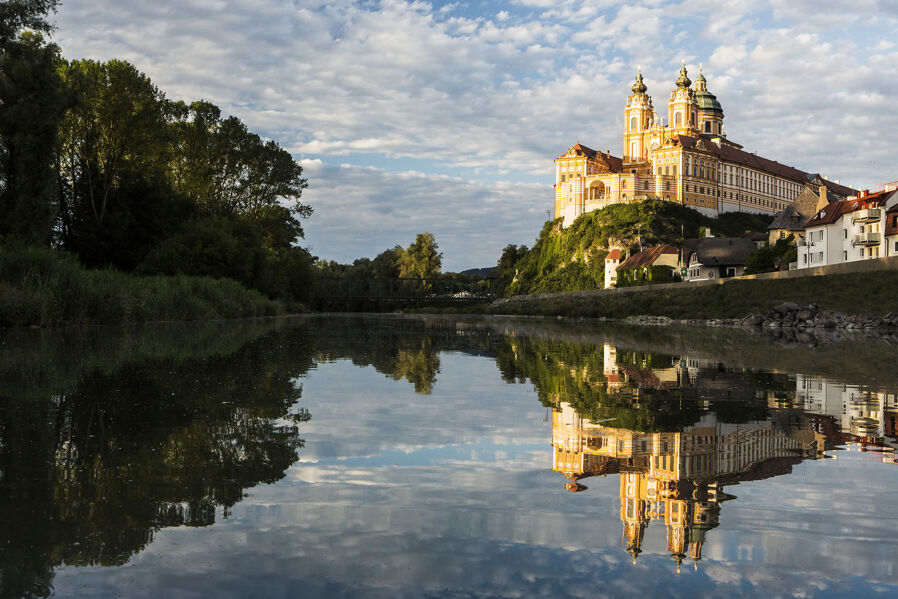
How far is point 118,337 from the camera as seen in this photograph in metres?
18.3

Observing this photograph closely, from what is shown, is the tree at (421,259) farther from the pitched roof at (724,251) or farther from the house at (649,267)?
the pitched roof at (724,251)

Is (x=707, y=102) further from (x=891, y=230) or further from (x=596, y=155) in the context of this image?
(x=891, y=230)

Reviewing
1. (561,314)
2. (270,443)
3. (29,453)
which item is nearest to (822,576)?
(270,443)

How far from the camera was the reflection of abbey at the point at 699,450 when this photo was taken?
3.87 metres

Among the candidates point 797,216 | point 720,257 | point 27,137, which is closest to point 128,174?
point 27,137

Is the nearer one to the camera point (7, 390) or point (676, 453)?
point (676, 453)

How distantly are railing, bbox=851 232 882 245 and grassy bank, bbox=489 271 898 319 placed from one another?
963 cm

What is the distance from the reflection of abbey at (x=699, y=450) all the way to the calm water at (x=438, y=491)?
2 cm

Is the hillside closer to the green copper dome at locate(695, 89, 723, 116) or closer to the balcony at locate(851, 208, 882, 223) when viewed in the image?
the green copper dome at locate(695, 89, 723, 116)

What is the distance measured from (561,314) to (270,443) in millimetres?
63921

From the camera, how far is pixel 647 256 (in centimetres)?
9700

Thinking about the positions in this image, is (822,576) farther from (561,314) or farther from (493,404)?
(561,314)

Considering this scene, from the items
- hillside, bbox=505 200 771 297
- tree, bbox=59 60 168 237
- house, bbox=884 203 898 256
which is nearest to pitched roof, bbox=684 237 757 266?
hillside, bbox=505 200 771 297

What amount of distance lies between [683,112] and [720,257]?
7182 centimetres
